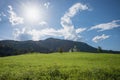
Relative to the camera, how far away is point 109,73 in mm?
24609

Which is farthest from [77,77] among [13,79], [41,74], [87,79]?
[13,79]

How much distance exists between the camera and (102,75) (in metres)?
23.1

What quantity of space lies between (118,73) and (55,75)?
10.1m

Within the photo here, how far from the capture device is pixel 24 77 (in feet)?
69.0

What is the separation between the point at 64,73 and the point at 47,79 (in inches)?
141

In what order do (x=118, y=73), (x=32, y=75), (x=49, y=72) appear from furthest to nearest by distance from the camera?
(x=118, y=73) < (x=49, y=72) < (x=32, y=75)

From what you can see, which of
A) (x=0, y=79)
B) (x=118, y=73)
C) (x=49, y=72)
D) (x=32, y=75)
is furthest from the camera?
(x=118, y=73)

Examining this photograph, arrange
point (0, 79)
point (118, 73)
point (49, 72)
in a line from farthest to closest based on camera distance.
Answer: point (118, 73)
point (49, 72)
point (0, 79)

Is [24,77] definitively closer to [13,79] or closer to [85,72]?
[13,79]

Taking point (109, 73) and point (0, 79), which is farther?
point (109, 73)

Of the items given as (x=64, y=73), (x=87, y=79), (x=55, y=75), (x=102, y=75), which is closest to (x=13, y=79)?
(x=55, y=75)

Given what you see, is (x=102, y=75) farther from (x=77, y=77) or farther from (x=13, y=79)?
(x=13, y=79)

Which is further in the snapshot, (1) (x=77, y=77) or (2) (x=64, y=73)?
(2) (x=64, y=73)

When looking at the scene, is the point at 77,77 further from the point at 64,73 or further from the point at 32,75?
the point at 32,75
